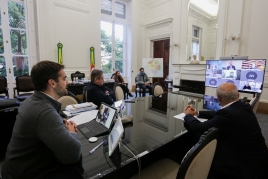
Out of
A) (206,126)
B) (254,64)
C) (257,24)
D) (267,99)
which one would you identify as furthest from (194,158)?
(257,24)

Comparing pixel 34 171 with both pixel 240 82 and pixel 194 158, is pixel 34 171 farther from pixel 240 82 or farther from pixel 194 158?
pixel 240 82

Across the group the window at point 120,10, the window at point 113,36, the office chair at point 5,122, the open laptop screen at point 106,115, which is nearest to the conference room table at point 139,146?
the open laptop screen at point 106,115

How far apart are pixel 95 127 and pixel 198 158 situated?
0.83 m

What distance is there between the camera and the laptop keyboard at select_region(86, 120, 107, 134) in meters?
1.21

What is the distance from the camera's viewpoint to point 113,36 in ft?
22.5

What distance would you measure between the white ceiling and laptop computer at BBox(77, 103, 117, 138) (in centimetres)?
526

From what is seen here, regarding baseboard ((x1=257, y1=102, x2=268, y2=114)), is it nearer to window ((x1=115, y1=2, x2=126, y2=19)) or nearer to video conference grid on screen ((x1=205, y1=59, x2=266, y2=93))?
video conference grid on screen ((x1=205, y1=59, x2=266, y2=93))

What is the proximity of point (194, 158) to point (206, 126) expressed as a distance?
61 centimetres

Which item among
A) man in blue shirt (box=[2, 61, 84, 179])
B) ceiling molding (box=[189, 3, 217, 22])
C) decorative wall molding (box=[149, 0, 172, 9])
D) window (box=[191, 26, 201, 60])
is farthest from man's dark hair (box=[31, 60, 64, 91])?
decorative wall molding (box=[149, 0, 172, 9])

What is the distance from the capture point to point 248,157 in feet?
3.81

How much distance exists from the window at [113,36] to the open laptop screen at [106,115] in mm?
5541

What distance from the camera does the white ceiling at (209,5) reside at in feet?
16.3

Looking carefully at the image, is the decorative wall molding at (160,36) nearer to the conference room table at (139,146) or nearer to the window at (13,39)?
the window at (13,39)

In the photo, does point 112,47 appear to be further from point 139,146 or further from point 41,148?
point 41,148
